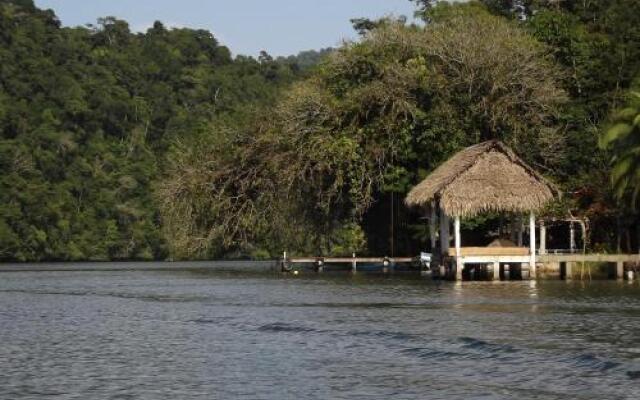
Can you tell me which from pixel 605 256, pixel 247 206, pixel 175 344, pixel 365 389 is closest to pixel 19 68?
pixel 247 206

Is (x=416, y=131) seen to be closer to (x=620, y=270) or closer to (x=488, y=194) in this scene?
(x=488, y=194)

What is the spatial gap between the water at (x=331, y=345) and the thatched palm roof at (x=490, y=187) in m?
4.32

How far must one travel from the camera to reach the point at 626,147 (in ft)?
149

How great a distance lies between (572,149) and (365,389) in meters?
36.5

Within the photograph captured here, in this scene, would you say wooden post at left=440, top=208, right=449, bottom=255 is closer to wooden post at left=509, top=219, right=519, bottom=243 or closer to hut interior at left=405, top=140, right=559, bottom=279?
hut interior at left=405, top=140, right=559, bottom=279

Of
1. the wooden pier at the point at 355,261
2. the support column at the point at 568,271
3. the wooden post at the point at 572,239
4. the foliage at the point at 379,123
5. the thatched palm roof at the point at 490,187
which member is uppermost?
the foliage at the point at 379,123

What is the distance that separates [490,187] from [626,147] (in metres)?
5.18

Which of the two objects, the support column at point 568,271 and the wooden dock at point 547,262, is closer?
the wooden dock at point 547,262

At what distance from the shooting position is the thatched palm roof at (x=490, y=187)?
147 feet

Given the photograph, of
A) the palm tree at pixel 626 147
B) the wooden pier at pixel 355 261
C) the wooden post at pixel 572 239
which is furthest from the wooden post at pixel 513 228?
the palm tree at pixel 626 147

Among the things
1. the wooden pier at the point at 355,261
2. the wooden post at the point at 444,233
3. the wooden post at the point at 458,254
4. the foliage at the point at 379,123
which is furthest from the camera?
the wooden pier at the point at 355,261

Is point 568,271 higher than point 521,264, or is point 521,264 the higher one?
point 521,264

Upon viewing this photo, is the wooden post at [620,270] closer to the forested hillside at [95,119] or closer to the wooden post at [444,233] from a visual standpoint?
the wooden post at [444,233]

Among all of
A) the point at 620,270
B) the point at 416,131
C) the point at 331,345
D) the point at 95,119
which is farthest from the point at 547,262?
the point at 95,119
